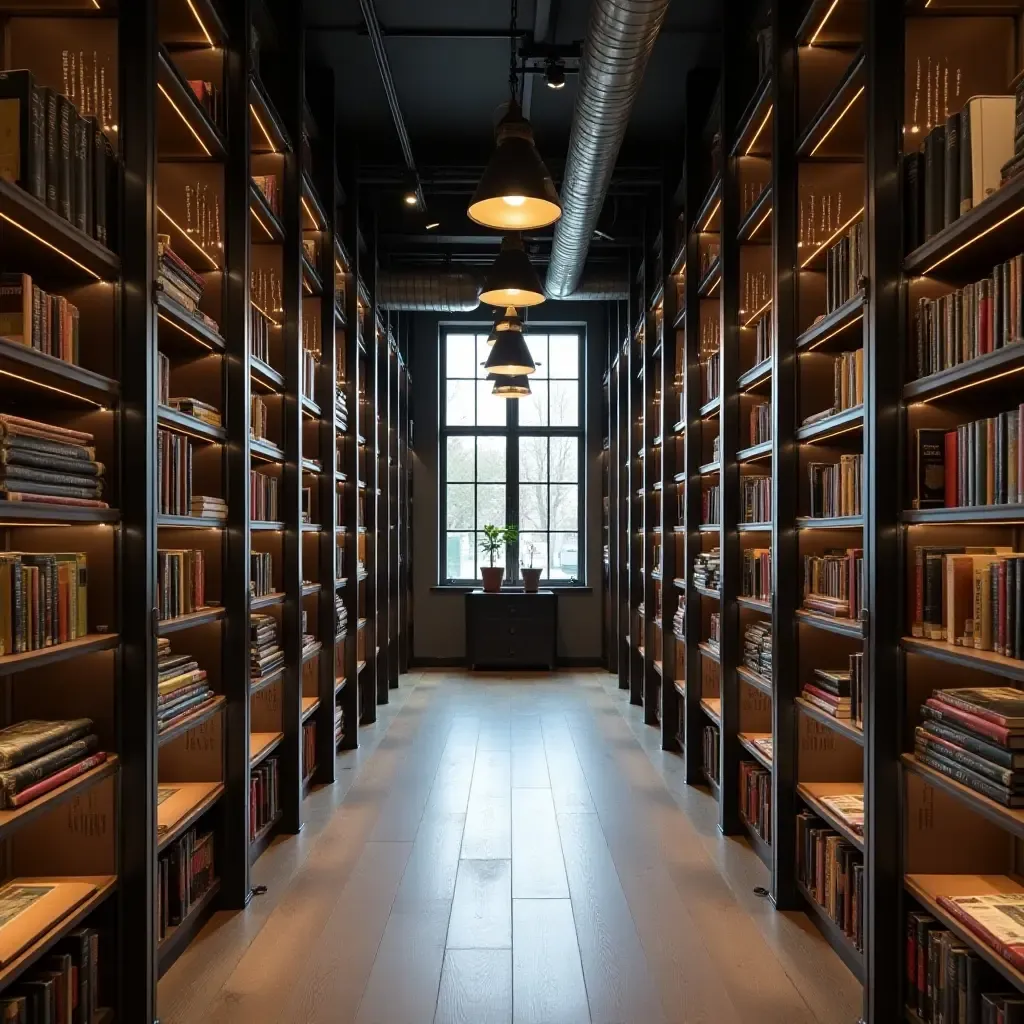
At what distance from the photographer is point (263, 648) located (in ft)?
15.1

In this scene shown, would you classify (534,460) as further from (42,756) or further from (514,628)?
(42,756)

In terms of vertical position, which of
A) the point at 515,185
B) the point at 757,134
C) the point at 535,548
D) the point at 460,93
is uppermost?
the point at 460,93

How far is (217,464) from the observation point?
401 centimetres

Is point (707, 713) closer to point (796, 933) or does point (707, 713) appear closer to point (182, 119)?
point (796, 933)

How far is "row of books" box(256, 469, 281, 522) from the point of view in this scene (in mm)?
4602

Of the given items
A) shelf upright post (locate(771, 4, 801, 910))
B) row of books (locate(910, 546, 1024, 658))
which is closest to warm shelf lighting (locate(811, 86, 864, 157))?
shelf upright post (locate(771, 4, 801, 910))

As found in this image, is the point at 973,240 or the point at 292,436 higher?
the point at 973,240

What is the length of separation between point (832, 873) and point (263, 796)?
2.74 m

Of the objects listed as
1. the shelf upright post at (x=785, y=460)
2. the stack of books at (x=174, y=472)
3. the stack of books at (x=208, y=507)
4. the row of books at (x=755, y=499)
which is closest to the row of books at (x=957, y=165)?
the shelf upright post at (x=785, y=460)

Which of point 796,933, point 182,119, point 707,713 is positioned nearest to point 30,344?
point 182,119

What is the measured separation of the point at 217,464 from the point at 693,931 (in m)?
2.73

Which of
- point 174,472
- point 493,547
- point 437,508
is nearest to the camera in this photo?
point 174,472

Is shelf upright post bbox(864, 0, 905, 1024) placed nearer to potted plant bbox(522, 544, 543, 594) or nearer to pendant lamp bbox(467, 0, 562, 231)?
pendant lamp bbox(467, 0, 562, 231)

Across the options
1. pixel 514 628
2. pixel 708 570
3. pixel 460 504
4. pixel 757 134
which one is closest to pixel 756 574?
pixel 708 570
